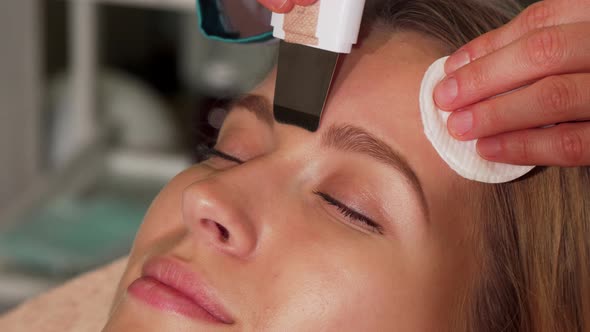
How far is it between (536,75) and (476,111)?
0.07m

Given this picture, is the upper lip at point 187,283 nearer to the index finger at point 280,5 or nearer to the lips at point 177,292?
the lips at point 177,292

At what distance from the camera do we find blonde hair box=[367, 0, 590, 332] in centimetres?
93

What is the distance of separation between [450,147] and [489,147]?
44 mm

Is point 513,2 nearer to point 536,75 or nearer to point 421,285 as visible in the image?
point 536,75

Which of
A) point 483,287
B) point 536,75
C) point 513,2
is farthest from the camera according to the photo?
point 513,2

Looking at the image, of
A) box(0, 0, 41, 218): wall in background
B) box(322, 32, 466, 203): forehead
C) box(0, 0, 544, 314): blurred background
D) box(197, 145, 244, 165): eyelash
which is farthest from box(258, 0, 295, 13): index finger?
box(0, 0, 41, 218): wall in background

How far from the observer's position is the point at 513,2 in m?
1.12

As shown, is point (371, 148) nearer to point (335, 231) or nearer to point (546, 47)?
point (335, 231)

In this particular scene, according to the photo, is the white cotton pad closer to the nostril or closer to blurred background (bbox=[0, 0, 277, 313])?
the nostril

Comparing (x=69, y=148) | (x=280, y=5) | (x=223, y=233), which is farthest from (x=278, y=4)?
(x=69, y=148)

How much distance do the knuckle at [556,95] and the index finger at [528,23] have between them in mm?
71

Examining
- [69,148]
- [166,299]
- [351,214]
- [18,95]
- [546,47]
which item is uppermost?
[546,47]

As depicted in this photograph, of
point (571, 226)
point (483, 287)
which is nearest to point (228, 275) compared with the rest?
point (483, 287)

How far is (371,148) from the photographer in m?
0.88
